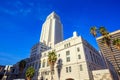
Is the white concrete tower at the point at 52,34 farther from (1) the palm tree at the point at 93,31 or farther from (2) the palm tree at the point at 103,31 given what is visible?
(2) the palm tree at the point at 103,31

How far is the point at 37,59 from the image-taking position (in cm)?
6134

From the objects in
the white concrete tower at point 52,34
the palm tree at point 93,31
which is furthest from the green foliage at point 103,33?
the white concrete tower at point 52,34

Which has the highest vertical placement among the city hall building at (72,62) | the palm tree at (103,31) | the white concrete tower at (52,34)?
the white concrete tower at (52,34)

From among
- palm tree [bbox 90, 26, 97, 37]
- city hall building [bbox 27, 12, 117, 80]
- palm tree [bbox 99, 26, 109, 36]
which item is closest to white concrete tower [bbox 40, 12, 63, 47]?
city hall building [bbox 27, 12, 117, 80]

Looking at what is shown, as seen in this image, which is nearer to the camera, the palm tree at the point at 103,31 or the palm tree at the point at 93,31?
the palm tree at the point at 103,31

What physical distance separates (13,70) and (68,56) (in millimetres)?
51985

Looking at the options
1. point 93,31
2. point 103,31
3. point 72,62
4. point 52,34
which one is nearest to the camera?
point 103,31

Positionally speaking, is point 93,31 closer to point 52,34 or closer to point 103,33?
point 103,33

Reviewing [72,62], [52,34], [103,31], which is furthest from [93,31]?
[52,34]

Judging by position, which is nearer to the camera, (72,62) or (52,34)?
(72,62)

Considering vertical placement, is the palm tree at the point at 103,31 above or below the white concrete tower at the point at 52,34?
below

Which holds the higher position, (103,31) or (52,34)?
(52,34)

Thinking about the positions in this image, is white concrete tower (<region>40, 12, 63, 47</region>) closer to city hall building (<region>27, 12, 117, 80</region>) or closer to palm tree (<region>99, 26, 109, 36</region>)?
city hall building (<region>27, 12, 117, 80</region>)

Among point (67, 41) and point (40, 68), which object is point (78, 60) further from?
point (40, 68)
